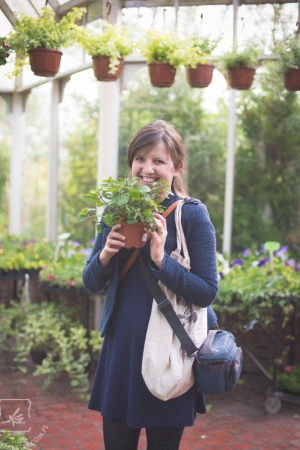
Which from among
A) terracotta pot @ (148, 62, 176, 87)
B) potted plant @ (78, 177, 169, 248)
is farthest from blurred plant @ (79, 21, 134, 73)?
potted plant @ (78, 177, 169, 248)

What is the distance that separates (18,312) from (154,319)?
12.3 feet

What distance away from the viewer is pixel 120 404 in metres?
2.03

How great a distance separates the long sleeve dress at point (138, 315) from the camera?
1.97m

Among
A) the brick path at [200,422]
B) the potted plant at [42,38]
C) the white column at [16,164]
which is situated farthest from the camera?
the white column at [16,164]

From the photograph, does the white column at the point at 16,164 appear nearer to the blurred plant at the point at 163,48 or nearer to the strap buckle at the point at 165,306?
the blurred plant at the point at 163,48

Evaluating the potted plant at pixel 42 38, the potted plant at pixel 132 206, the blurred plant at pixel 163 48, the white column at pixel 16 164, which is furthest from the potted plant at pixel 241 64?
the white column at pixel 16 164

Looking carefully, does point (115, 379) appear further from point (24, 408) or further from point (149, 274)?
point (24, 408)

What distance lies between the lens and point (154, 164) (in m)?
2.08

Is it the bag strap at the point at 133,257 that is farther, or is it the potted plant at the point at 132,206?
the bag strap at the point at 133,257

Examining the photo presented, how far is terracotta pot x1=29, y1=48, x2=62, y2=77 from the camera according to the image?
3.86m

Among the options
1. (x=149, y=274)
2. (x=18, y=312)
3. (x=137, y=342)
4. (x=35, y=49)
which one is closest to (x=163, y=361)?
(x=137, y=342)

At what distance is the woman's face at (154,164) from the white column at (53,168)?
4.89m

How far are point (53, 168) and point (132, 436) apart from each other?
5.20 meters

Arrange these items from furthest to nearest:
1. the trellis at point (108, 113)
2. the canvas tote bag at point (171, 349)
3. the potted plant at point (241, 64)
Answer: the trellis at point (108, 113)
the potted plant at point (241, 64)
the canvas tote bag at point (171, 349)
